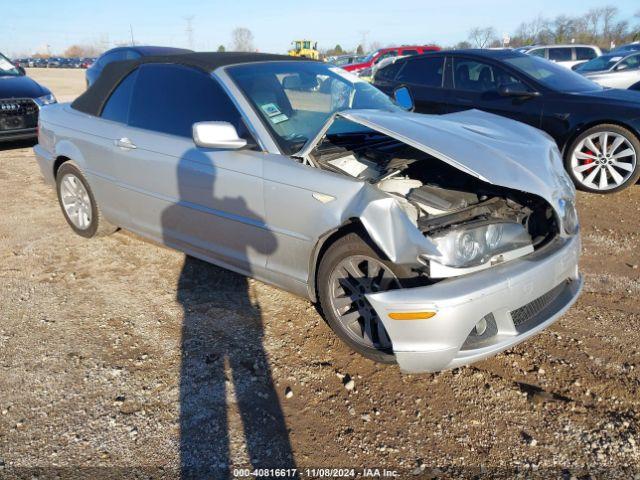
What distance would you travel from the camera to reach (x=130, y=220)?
4020 mm

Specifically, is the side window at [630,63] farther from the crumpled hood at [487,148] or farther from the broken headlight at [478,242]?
the broken headlight at [478,242]

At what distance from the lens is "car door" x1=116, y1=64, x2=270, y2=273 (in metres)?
3.11

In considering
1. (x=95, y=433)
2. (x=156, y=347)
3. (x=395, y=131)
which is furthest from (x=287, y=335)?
(x=395, y=131)

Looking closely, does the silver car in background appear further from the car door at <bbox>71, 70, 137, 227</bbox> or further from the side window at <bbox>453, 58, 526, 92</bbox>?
the car door at <bbox>71, 70, 137, 227</bbox>

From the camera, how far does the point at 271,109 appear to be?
3.27m

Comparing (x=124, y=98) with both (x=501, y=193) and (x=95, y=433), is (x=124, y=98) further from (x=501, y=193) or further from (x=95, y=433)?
(x=501, y=193)

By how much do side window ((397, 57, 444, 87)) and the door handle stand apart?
15.0ft

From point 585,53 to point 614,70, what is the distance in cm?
384

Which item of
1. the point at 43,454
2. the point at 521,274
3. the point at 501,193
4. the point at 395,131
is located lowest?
the point at 43,454

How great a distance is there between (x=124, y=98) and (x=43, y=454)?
2.75 meters

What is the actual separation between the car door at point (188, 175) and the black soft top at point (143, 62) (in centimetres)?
7

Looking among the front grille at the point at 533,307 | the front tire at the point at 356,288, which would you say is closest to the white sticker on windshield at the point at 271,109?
the front tire at the point at 356,288

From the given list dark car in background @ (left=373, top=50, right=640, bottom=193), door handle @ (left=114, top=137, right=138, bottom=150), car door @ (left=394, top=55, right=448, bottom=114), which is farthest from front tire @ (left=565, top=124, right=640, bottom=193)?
door handle @ (left=114, top=137, right=138, bottom=150)

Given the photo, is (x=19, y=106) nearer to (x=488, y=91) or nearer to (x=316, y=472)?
(x=488, y=91)
